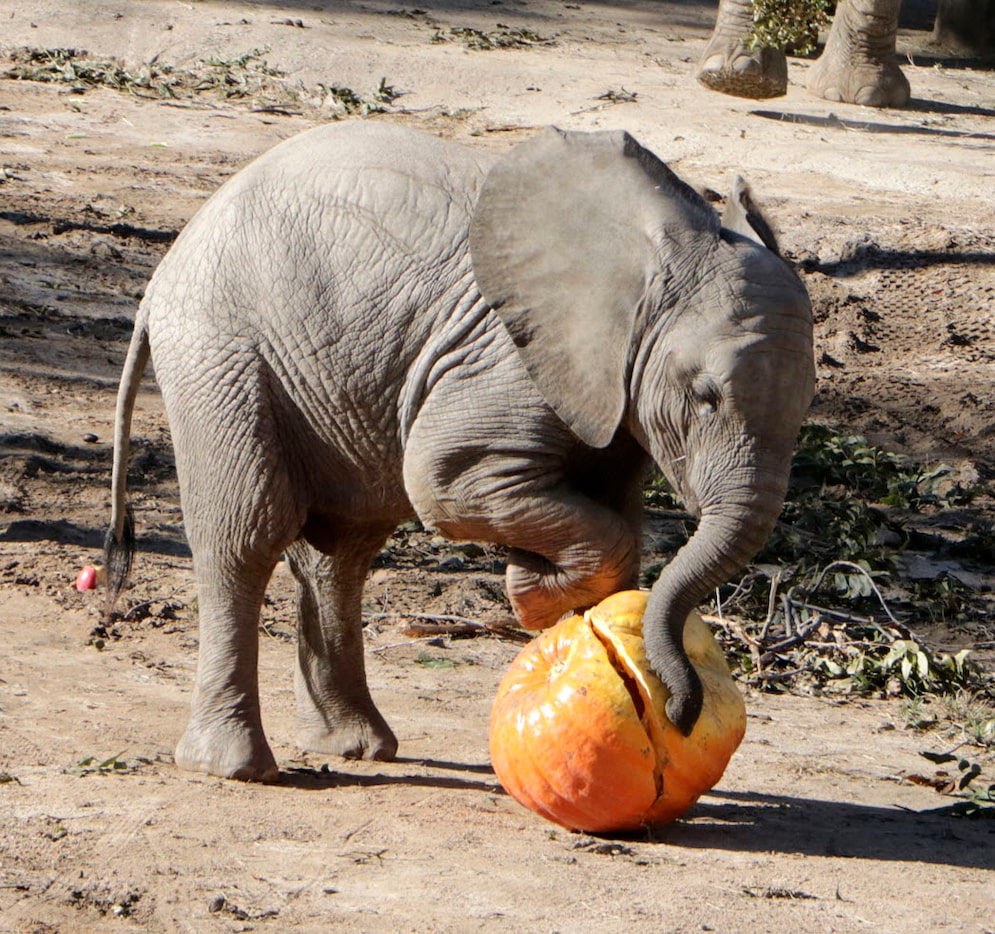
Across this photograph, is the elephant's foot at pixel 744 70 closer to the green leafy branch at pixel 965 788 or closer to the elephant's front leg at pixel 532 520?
the green leafy branch at pixel 965 788

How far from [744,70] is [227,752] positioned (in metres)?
11.8

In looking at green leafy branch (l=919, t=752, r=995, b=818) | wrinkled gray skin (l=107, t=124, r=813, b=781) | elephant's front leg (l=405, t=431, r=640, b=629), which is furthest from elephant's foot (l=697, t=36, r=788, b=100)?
elephant's front leg (l=405, t=431, r=640, b=629)

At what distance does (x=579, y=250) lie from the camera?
15.4 ft

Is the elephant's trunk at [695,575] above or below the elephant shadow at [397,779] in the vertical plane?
above

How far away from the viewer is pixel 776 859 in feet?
15.2

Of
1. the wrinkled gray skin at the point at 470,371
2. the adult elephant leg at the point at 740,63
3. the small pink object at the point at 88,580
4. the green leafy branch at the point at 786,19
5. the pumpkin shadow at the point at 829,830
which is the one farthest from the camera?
the adult elephant leg at the point at 740,63

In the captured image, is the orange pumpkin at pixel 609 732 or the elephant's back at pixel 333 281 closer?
the orange pumpkin at pixel 609 732

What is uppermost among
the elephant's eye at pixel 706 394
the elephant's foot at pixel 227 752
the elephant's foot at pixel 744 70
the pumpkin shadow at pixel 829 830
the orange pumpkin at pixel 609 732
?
the elephant's foot at pixel 744 70

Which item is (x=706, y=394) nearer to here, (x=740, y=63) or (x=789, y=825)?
(x=789, y=825)

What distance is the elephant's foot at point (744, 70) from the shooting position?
50.9ft

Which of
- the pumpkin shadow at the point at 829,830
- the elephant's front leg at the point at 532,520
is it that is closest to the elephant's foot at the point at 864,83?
the pumpkin shadow at the point at 829,830

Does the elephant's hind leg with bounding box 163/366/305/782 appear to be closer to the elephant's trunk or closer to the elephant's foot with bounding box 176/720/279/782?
the elephant's foot with bounding box 176/720/279/782

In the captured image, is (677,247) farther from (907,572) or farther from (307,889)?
(907,572)

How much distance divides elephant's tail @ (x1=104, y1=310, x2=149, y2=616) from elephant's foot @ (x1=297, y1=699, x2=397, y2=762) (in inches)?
35.9
